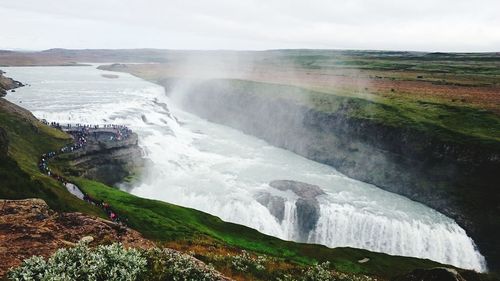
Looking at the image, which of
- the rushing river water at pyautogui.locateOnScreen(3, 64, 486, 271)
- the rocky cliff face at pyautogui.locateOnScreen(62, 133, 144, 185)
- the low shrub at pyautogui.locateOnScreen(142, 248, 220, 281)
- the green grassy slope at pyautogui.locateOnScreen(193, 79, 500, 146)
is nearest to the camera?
the low shrub at pyautogui.locateOnScreen(142, 248, 220, 281)

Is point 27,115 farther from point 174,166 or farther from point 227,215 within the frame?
point 227,215

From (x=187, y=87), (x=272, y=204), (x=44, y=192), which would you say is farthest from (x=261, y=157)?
(x=187, y=87)

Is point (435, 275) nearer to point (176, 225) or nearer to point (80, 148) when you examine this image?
point (176, 225)

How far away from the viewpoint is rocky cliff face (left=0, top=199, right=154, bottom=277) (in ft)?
45.5

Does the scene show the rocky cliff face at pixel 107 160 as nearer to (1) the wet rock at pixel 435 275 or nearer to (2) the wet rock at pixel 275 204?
(2) the wet rock at pixel 275 204

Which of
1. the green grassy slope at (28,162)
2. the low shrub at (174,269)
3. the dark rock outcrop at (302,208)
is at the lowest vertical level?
the dark rock outcrop at (302,208)

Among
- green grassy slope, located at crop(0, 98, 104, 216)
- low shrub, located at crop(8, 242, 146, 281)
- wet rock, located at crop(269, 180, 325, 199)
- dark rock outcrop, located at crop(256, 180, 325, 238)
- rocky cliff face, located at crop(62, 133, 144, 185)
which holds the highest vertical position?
low shrub, located at crop(8, 242, 146, 281)

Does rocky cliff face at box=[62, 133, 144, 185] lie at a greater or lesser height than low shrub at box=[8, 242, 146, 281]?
lesser

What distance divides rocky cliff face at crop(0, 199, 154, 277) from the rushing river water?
137 feet

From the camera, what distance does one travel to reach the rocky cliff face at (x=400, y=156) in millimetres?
61531

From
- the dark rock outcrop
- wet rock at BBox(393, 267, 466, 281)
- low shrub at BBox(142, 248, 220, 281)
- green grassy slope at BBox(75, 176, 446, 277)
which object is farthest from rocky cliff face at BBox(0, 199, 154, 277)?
the dark rock outcrop

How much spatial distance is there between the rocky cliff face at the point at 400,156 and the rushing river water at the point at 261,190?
2.61 meters

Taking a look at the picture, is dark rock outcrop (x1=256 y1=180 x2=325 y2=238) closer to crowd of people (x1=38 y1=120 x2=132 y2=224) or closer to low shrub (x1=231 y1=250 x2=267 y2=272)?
crowd of people (x1=38 y1=120 x2=132 y2=224)

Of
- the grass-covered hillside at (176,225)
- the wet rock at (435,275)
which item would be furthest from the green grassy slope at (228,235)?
the wet rock at (435,275)
